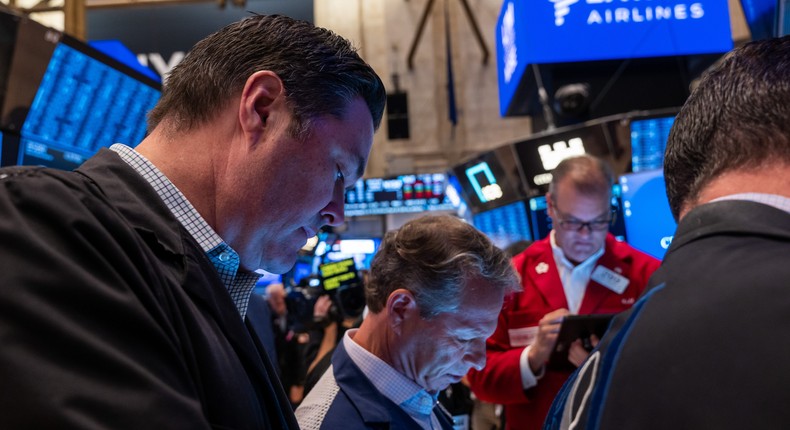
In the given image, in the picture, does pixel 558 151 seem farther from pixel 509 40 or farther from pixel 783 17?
pixel 783 17

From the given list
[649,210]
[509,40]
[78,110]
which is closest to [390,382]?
[649,210]

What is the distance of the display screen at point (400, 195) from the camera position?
1252 cm

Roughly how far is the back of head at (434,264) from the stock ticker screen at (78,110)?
2.72 m

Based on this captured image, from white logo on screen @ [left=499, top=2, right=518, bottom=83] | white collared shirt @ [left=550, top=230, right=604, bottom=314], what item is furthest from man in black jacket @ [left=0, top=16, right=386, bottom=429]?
white logo on screen @ [left=499, top=2, right=518, bottom=83]

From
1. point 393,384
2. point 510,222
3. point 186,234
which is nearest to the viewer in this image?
point 186,234

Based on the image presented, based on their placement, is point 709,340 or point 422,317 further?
point 422,317

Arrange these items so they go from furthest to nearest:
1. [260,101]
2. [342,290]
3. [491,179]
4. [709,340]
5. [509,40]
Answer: [509,40] → [491,179] → [342,290] → [260,101] → [709,340]

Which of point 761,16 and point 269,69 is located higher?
point 761,16

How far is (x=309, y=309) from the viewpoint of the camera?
5.50 meters

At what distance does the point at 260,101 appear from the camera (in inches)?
48.2

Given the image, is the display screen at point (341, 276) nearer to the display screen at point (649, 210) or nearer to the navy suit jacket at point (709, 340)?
the display screen at point (649, 210)

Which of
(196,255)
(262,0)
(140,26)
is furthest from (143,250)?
(140,26)

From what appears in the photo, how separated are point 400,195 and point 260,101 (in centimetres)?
1134

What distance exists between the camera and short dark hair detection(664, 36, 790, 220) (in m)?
1.01
